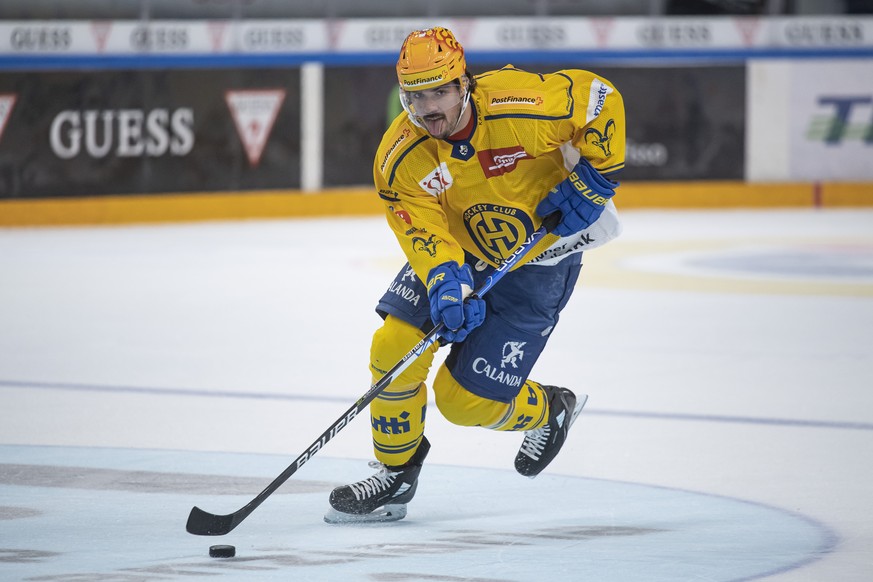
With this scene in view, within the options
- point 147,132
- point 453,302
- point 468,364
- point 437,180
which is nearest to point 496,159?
point 437,180

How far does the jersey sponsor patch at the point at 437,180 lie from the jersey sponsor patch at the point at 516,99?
0.19 metres

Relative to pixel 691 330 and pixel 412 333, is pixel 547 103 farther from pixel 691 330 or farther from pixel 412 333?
pixel 691 330

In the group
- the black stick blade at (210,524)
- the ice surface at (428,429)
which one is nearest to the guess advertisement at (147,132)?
the ice surface at (428,429)

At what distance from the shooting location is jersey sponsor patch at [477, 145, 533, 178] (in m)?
3.91

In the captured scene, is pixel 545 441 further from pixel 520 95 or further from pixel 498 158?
pixel 520 95

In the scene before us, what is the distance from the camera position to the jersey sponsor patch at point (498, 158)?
3908 millimetres

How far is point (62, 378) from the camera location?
5.74 meters

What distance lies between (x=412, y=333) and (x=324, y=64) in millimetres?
7845

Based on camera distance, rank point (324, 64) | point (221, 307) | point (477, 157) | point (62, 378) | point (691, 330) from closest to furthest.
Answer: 1. point (477, 157)
2. point (62, 378)
3. point (691, 330)
4. point (221, 307)
5. point (324, 64)

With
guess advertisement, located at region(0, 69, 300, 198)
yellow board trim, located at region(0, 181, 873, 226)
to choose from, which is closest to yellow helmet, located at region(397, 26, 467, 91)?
guess advertisement, located at region(0, 69, 300, 198)

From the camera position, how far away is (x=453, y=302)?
3738mm

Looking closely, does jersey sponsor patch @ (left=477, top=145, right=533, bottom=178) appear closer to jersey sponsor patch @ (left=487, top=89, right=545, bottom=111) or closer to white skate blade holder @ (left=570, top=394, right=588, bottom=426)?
jersey sponsor patch @ (left=487, top=89, right=545, bottom=111)

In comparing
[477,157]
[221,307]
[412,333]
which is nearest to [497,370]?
[412,333]

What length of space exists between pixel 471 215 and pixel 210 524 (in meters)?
1.00
